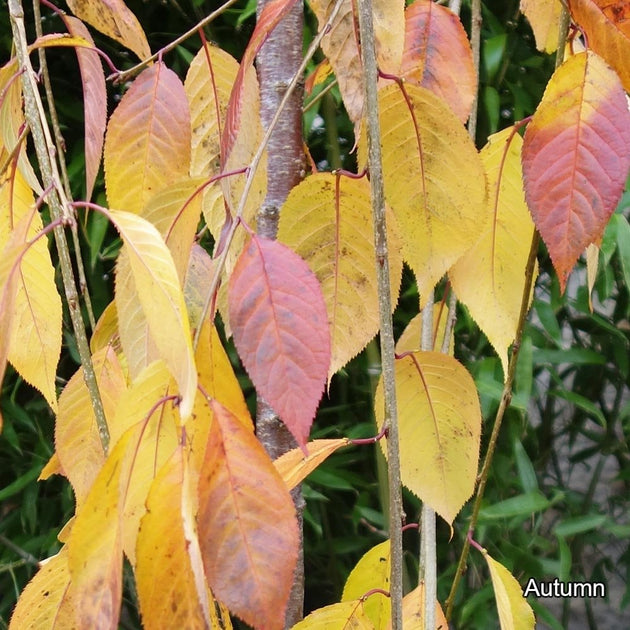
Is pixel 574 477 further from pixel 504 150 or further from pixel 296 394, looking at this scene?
pixel 296 394

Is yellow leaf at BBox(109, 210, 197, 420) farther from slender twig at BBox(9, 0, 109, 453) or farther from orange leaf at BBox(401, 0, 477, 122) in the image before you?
orange leaf at BBox(401, 0, 477, 122)

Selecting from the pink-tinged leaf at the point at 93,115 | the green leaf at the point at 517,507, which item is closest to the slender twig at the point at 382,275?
the pink-tinged leaf at the point at 93,115

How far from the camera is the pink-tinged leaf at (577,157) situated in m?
0.25

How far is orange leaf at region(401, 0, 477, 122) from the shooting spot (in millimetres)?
324

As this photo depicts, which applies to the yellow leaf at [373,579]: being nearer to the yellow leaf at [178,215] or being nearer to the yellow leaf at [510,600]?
the yellow leaf at [510,600]

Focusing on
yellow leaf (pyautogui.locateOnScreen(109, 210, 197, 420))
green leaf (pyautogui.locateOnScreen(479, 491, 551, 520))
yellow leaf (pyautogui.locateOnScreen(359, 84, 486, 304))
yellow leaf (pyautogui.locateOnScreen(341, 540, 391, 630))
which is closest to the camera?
yellow leaf (pyautogui.locateOnScreen(109, 210, 197, 420))

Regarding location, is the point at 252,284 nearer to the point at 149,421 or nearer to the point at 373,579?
the point at 149,421

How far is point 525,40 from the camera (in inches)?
42.8

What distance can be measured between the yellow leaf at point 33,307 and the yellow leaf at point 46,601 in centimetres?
6

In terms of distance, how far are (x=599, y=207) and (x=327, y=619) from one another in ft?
0.60

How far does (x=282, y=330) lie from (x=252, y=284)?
0.02 m

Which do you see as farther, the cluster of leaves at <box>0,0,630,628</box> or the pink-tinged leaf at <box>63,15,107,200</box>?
the pink-tinged leaf at <box>63,15,107,200</box>

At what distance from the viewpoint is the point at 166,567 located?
18 centimetres

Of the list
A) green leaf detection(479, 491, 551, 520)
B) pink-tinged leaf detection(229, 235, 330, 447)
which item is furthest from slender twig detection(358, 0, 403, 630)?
green leaf detection(479, 491, 551, 520)
